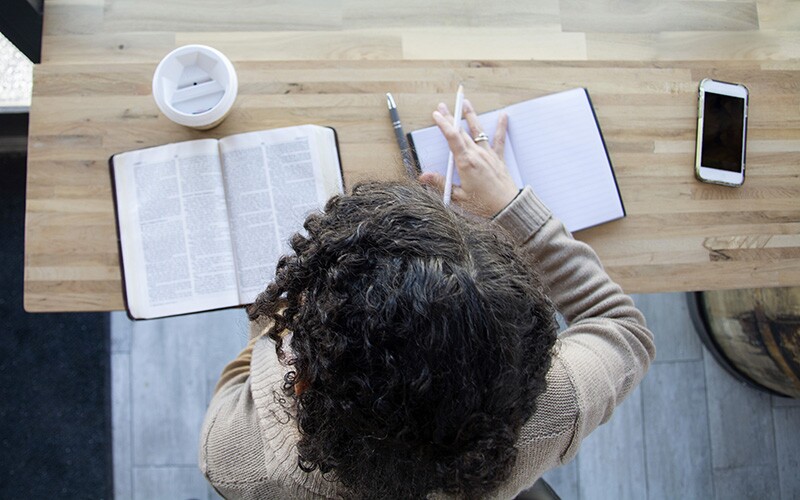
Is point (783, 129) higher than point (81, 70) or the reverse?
higher

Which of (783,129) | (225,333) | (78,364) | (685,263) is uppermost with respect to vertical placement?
(783,129)

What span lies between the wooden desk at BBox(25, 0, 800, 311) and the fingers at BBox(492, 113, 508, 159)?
0.04 metres

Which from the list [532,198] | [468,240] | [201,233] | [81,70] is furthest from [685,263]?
[81,70]

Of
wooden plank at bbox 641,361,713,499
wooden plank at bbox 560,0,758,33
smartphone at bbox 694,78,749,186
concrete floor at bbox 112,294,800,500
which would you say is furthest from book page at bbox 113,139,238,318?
wooden plank at bbox 641,361,713,499

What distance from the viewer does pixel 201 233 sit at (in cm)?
93

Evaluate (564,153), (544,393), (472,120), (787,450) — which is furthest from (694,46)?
(787,450)

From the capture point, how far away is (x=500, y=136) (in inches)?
38.3

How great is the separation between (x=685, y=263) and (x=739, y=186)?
0.53 feet

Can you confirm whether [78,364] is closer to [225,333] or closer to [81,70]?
[225,333]

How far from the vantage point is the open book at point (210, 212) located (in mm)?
926

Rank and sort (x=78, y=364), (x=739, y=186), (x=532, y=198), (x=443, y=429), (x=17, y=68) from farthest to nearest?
(x=78, y=364), (x=17, y=68), (x=739, y=186), (x=532, y=198), (x=443, y=429)

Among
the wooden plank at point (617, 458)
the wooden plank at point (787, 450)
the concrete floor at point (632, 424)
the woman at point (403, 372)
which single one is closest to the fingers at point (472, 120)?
the woman at point (403, 372)

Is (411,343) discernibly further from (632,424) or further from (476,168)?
(632,424)

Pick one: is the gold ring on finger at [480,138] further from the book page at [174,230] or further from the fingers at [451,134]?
the book page at [174,230]
